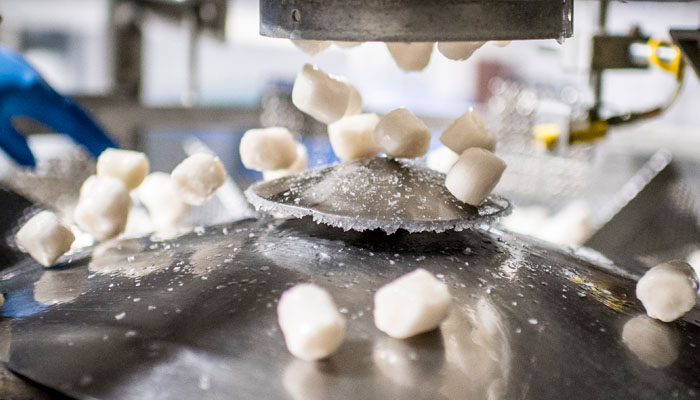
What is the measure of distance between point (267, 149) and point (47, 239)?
0.30 metres

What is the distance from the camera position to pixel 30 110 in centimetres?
116

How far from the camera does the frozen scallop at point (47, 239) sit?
780 millimetres

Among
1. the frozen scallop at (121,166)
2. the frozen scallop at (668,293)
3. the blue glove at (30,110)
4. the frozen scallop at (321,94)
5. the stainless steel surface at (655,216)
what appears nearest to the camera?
the frozen scallop at (668,293)

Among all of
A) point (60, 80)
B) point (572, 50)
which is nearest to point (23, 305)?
point (572, 50)

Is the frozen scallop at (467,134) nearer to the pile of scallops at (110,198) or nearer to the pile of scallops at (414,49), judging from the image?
the pile of scallops at (414,49)

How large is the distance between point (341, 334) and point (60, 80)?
8.30 meters

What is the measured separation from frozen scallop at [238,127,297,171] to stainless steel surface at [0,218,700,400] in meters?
0.13

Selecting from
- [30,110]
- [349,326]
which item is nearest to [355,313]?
[349,326]

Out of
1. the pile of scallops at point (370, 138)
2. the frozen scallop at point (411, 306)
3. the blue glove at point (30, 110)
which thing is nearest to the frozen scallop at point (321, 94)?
the pile of scallops at point (370, 138)

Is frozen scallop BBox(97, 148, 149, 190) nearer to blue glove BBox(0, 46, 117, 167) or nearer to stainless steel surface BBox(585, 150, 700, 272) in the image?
blue glove BBox(0, 46, 117, 167)

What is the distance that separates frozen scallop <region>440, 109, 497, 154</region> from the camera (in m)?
0.79

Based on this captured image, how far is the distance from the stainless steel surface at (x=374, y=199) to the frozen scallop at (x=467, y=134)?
0.18 ft

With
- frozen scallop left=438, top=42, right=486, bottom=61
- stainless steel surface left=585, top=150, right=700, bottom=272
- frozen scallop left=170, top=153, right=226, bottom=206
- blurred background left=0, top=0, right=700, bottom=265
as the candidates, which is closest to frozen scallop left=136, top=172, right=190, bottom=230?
frozen scallop left=170, top=153, right=226, bottom=206

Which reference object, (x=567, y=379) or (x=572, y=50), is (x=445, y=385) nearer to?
(x=567, y=379)
